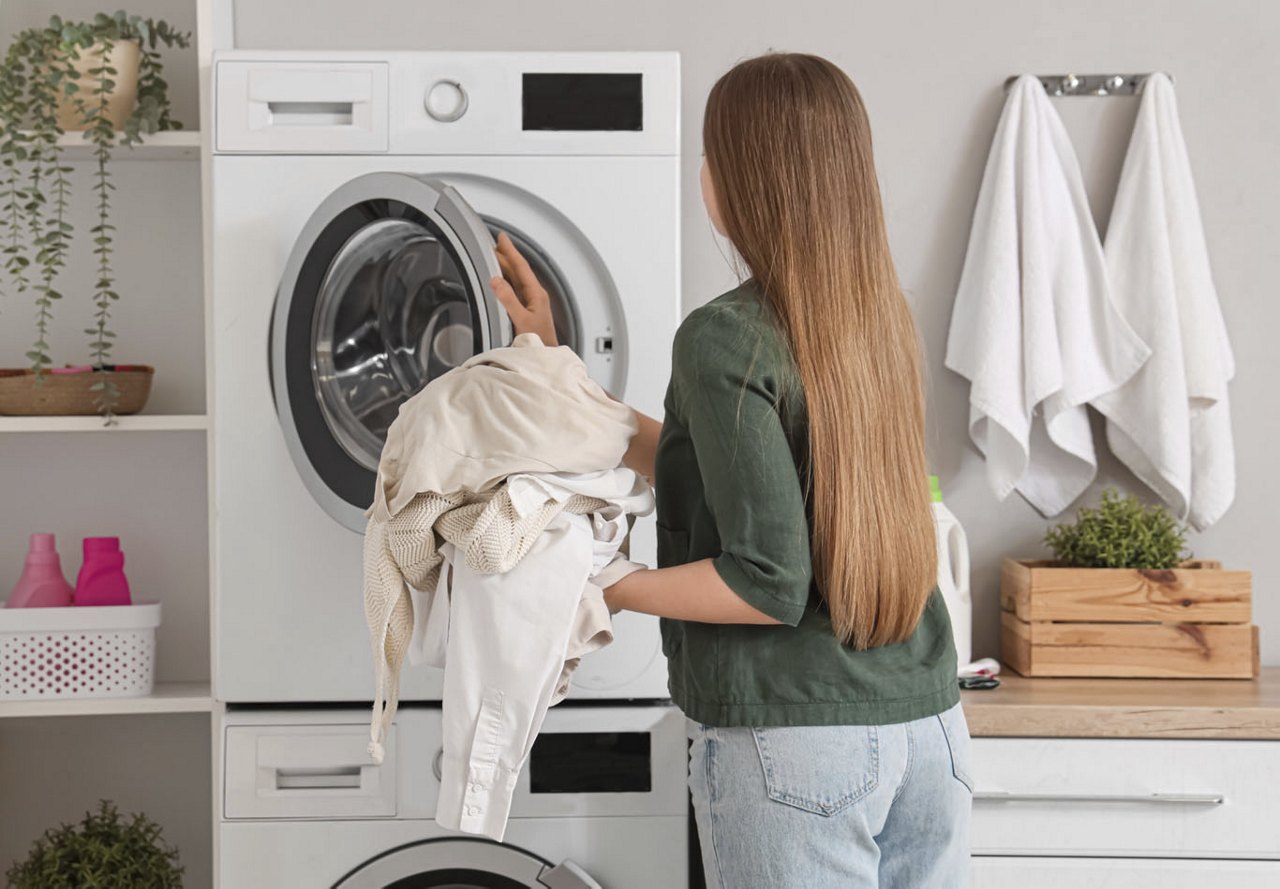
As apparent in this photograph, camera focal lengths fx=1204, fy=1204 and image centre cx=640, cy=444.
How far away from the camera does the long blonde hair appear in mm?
1100

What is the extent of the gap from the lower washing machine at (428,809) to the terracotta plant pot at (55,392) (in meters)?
0.60

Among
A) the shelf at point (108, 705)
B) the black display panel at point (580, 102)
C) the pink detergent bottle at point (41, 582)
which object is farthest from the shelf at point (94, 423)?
the black display panel at point (580, 102)

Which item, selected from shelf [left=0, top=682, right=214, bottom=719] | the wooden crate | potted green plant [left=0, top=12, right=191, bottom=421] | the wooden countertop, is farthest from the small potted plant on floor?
potted green plant [left=0, top=12, right=191, bottom=421]

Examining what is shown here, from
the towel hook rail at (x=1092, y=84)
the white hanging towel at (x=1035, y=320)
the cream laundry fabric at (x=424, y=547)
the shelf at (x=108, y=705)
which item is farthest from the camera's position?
the towel hook rail at (x=1092, y=84)

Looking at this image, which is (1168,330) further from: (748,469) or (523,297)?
(748,469)

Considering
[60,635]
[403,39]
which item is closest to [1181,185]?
[403,39]

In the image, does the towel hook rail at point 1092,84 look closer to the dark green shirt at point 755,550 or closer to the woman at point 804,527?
the woman at point 804,527

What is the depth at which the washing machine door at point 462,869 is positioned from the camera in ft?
5.49

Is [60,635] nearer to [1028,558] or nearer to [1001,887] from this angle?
[1001,887]

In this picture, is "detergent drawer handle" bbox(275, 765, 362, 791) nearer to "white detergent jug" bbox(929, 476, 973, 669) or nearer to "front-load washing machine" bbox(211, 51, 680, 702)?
"front-load washing machine" bbox(211, 51, 680, 702)

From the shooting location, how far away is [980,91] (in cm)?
219

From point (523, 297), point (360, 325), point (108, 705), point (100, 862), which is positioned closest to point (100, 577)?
point (108, 705)

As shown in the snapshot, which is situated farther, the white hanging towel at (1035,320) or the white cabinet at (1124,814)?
the white hanging towel at (1035,320)

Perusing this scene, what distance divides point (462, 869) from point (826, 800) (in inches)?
30.3
